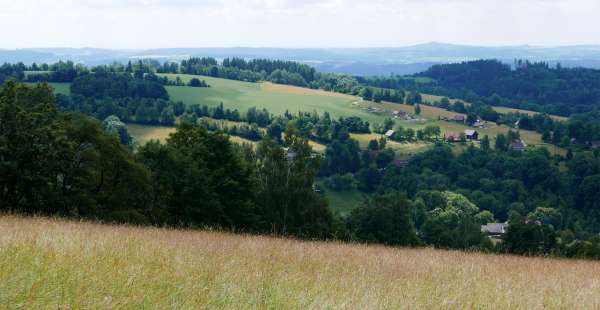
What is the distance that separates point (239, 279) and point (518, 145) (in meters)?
166

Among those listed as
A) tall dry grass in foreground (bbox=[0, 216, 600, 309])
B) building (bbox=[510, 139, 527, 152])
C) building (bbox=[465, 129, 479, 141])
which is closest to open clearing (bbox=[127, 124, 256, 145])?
building (bbox=[465, 129, 479, 141])

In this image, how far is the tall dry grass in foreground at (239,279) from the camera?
6.42m

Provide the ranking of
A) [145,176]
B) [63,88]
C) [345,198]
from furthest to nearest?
[63,88] < [345,198] < [145,176]

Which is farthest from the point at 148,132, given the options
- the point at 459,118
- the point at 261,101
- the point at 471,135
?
the point at 459,118

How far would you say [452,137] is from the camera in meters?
168

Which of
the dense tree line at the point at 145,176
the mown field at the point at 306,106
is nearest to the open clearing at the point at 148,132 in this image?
the mown field at the point at 306,106

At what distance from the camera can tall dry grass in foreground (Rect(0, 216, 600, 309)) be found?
642 cm

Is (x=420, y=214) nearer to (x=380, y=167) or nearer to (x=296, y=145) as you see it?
(x=380, y=167)

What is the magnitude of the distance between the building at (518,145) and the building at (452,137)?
13517 millimetres

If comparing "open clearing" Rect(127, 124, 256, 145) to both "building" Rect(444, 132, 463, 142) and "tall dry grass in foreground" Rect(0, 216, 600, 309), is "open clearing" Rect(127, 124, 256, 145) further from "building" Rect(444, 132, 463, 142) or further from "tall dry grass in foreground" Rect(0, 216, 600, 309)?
"tall dry grass in foreground" Rect(0, 216, 600, 309)

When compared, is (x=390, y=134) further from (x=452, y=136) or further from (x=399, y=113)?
(x=399, y=113)

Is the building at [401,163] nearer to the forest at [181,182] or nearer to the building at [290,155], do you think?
the forest at [181,182]

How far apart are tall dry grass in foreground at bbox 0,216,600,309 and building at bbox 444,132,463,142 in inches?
6222

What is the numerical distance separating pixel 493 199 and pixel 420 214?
28.2m
